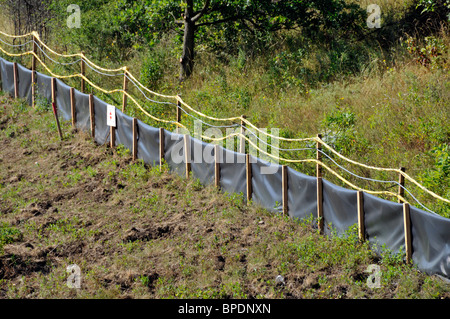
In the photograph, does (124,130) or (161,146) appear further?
(124,130)

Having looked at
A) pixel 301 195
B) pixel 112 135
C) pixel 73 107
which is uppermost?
pixel 73 107

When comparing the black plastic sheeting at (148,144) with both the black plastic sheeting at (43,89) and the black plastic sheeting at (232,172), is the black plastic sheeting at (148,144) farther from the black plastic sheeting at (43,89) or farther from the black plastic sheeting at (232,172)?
the black plastic sheeting at (43,89)

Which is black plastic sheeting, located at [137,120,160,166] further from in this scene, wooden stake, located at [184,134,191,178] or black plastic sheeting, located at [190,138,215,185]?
black plastic sheeting, located at [190,138,215,185]

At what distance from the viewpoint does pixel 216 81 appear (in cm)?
1669

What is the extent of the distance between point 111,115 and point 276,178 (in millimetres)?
5544

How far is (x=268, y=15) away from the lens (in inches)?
691

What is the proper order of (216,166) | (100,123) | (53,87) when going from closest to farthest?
(216,166), (100,123), (53,87)

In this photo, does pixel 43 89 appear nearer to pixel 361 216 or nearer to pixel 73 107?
pixel 73 107

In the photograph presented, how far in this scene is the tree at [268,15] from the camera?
16.7m

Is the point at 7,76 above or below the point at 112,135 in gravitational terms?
above

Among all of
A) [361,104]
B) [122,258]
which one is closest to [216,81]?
[361,104]

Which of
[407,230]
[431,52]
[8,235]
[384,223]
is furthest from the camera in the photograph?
[431,52]

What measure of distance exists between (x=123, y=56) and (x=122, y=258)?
37.5 feet

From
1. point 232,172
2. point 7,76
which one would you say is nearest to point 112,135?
point 232,172
